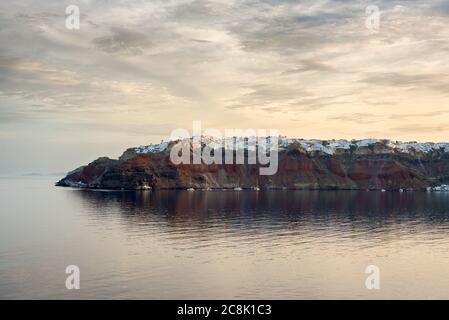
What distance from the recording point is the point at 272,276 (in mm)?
63938

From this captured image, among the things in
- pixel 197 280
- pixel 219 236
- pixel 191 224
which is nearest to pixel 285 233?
pixel 219 236

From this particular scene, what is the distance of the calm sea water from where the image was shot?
57.0 m

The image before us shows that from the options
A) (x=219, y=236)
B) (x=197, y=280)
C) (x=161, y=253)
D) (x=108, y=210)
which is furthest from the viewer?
(x=108, y=210)

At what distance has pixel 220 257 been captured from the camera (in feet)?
249

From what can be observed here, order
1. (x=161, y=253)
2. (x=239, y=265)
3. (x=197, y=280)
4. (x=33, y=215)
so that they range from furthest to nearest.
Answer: (x=33, y=215) → (x=161, y=253) → (x=239, y=265) → (x=197, y=280)

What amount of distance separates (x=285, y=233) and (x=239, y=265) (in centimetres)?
3688

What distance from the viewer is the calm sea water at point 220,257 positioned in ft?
187

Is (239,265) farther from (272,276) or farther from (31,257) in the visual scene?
(31,257)

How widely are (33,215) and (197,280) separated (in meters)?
98.6

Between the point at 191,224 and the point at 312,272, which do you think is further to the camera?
the point at 191,224

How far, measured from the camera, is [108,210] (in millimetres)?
159375
